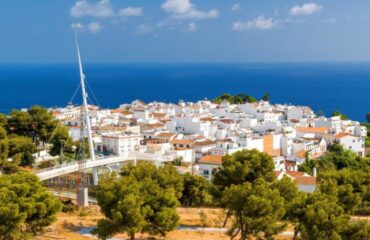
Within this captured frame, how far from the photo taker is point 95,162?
34375 mm

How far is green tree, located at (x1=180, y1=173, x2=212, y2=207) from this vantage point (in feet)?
88.3

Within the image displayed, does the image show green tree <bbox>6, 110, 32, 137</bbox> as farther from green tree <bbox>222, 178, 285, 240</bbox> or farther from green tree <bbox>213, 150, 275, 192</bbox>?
green tree <bbox>222, 178, 285, 240</bbox>

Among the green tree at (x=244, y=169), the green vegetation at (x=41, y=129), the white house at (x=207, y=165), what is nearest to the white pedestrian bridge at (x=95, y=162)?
the white house at (x=207, y=165)

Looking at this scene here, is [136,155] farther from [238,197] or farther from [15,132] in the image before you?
[238,197]

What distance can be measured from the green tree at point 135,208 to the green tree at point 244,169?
4143mm

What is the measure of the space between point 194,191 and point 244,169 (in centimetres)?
609

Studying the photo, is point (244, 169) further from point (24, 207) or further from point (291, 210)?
point (24, 207)

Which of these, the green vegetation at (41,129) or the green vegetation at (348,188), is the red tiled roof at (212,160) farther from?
the green vegetation at (348,188)

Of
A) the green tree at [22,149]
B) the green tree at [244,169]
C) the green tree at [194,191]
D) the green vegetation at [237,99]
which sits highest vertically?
the green vegetation at [237,99]

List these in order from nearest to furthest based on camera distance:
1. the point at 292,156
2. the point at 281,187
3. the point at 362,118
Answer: the point at 281,187 → the point at 292,156 → the point at 362,118

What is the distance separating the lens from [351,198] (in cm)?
1997

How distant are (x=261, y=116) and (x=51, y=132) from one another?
3162cm

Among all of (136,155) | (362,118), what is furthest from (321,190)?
(362,118)

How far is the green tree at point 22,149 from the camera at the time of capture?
103 ft
